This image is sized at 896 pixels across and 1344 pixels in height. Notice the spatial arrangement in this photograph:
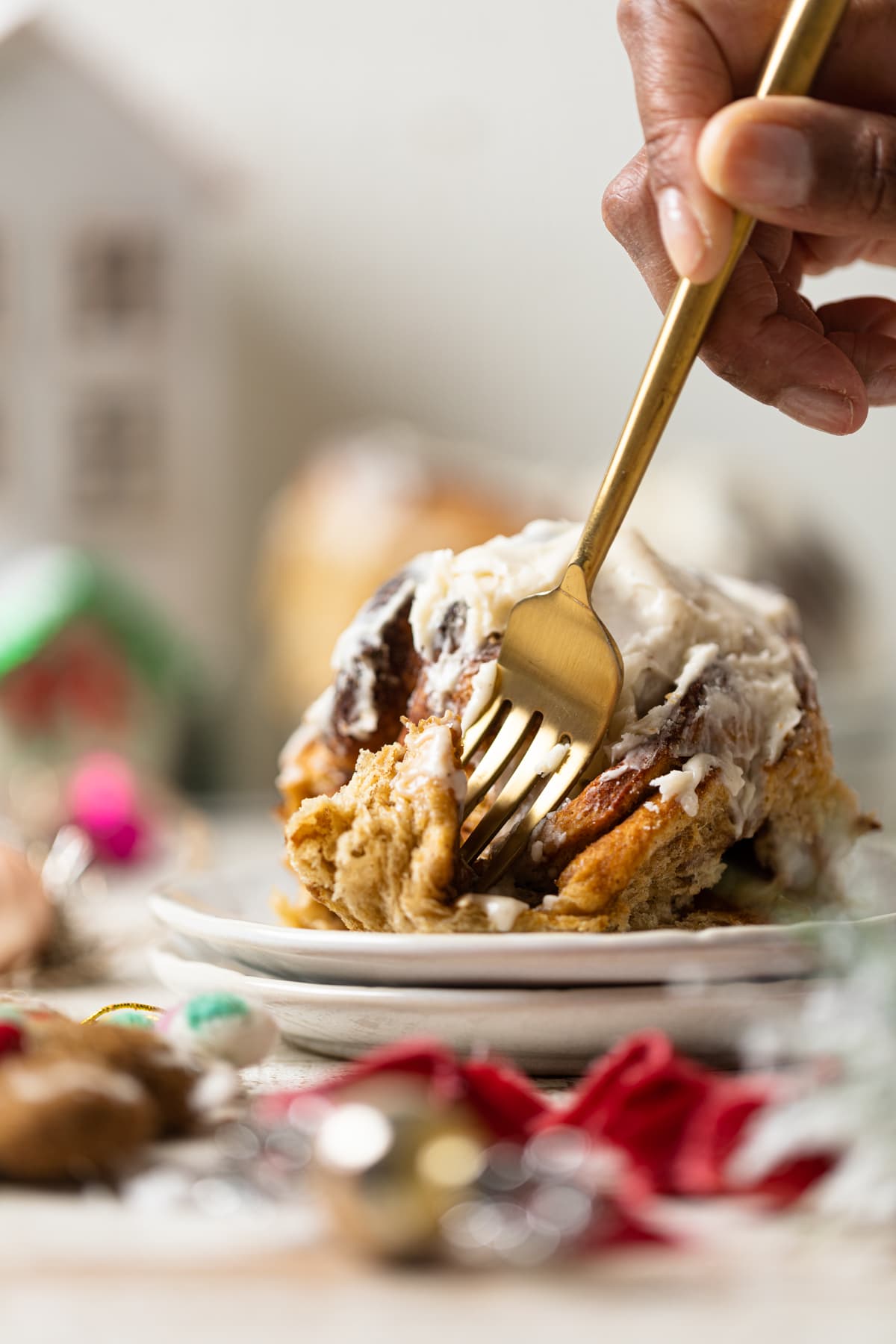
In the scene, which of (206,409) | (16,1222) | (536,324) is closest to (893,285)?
(16,1222)

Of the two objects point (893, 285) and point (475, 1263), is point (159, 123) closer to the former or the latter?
point (893, 285)

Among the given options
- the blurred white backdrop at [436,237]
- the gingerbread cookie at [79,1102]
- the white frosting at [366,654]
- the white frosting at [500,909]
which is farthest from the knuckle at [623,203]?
the blurred white backdrop at [436,237]

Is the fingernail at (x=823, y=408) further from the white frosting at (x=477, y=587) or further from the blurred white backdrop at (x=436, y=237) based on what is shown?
the blurred white backdrop at (x=436, y=237)

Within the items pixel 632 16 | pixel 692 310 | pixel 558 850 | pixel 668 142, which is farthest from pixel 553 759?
pixel 632 16

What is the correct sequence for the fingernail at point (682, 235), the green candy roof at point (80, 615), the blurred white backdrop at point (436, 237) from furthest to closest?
the blurred white backdrop at point (436, 237) → the green candy roof at point (80, 615) → the fingernail at point (682, 235)

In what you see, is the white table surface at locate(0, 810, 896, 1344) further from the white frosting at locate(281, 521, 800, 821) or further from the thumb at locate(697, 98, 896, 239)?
the thumb at locate(697, 98, 896, 239)
